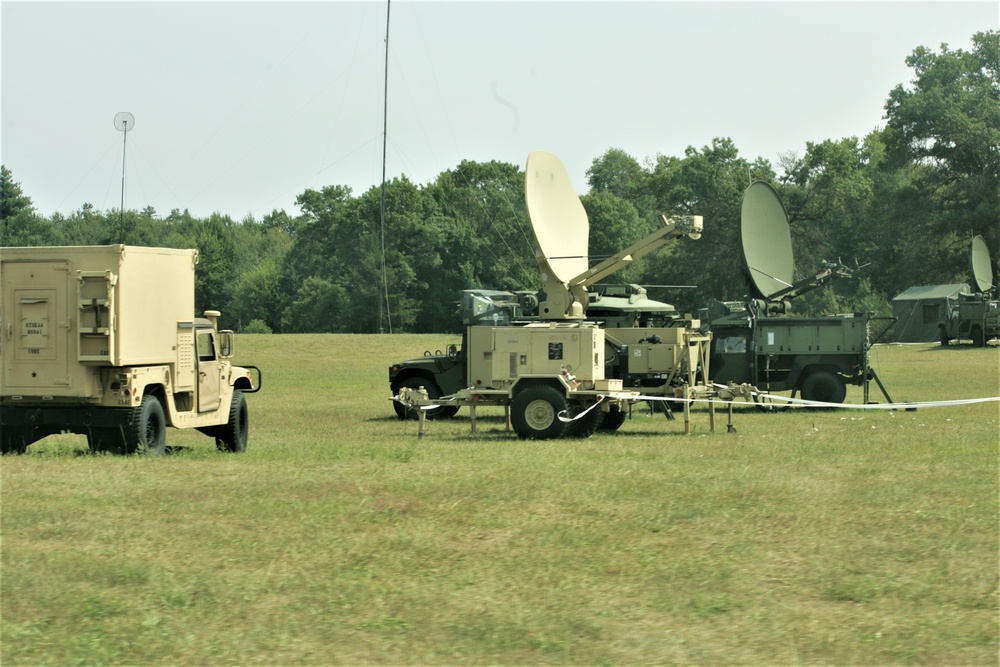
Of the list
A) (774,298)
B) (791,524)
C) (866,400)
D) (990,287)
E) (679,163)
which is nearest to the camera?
(791,524)

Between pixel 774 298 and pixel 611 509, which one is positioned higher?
pixel 774 298

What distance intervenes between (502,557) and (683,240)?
65.8m

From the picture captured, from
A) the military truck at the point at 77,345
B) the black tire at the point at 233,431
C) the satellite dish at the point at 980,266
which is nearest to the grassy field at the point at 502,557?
the military truck at the point at 77,345

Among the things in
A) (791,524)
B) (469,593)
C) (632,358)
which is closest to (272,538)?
(469,593)

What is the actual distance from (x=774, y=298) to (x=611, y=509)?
17.8 metres

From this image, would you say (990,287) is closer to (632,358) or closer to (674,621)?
(632,358)

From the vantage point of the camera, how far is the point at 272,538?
9.61 metres

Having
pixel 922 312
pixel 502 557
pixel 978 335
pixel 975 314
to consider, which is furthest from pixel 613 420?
pixel 922 312

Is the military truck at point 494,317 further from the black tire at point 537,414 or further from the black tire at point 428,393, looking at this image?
the black tire at point 537,414

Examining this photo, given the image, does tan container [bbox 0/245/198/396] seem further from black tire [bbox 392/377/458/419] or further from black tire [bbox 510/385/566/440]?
black tire [bbox 392/377/458/419]

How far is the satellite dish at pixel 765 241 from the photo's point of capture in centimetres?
2717

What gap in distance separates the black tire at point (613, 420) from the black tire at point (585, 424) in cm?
178

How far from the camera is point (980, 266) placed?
5734 cm

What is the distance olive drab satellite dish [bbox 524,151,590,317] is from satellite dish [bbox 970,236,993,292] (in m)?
38.2
